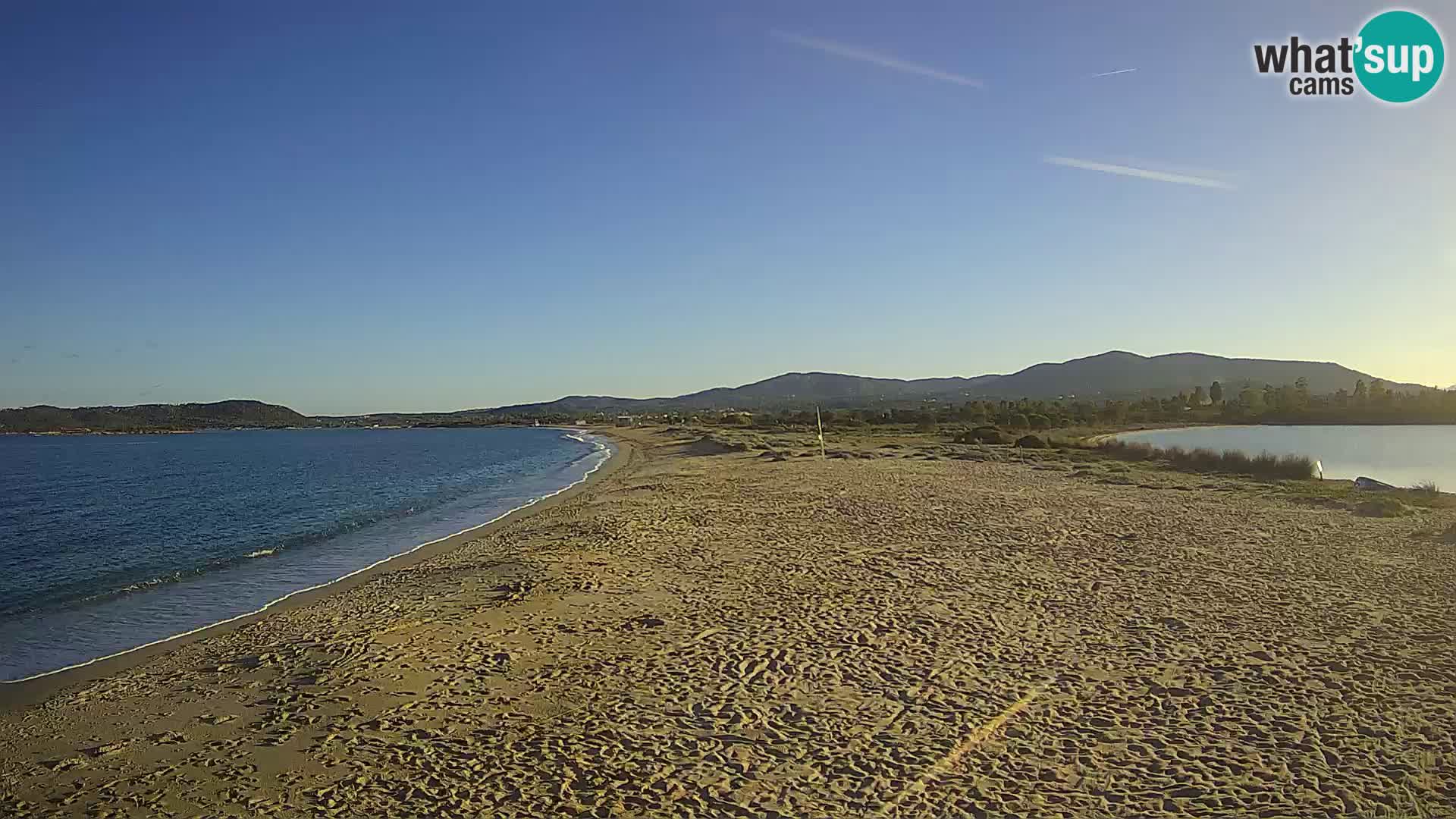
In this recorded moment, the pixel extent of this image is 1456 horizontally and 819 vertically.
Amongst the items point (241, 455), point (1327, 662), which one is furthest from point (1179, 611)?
point (241, 455)

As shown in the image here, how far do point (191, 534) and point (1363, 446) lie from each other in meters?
51.6

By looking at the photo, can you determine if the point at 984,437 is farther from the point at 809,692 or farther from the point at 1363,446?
the point at 809,692

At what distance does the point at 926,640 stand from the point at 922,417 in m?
76.7

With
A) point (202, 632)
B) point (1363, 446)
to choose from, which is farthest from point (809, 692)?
point (1363, 446)

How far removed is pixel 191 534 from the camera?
70.8ft

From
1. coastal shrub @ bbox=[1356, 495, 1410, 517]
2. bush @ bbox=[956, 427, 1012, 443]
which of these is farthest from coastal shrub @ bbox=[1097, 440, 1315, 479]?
bush @ bbox=[956, 427, 1012, 443]

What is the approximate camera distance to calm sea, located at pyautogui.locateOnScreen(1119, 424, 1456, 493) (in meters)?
31.7

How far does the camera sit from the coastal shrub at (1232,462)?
28.6 meters

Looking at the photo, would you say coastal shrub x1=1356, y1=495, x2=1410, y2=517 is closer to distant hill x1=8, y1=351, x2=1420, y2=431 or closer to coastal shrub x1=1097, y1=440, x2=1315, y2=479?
coastal shrub x1=1097, y1=440, x2=1315, y2=479

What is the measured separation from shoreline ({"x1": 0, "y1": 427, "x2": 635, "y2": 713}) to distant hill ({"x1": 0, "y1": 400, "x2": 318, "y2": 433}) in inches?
6420

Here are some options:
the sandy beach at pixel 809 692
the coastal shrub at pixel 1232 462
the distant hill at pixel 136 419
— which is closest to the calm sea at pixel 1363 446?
the coastal shrub at pixel 1232 462

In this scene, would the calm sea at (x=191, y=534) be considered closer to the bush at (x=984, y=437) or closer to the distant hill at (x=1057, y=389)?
the bush at (x=984, y=437)

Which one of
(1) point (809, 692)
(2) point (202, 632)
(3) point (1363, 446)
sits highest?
(1) point (809, 692)

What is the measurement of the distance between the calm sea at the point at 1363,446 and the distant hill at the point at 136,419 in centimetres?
16183
